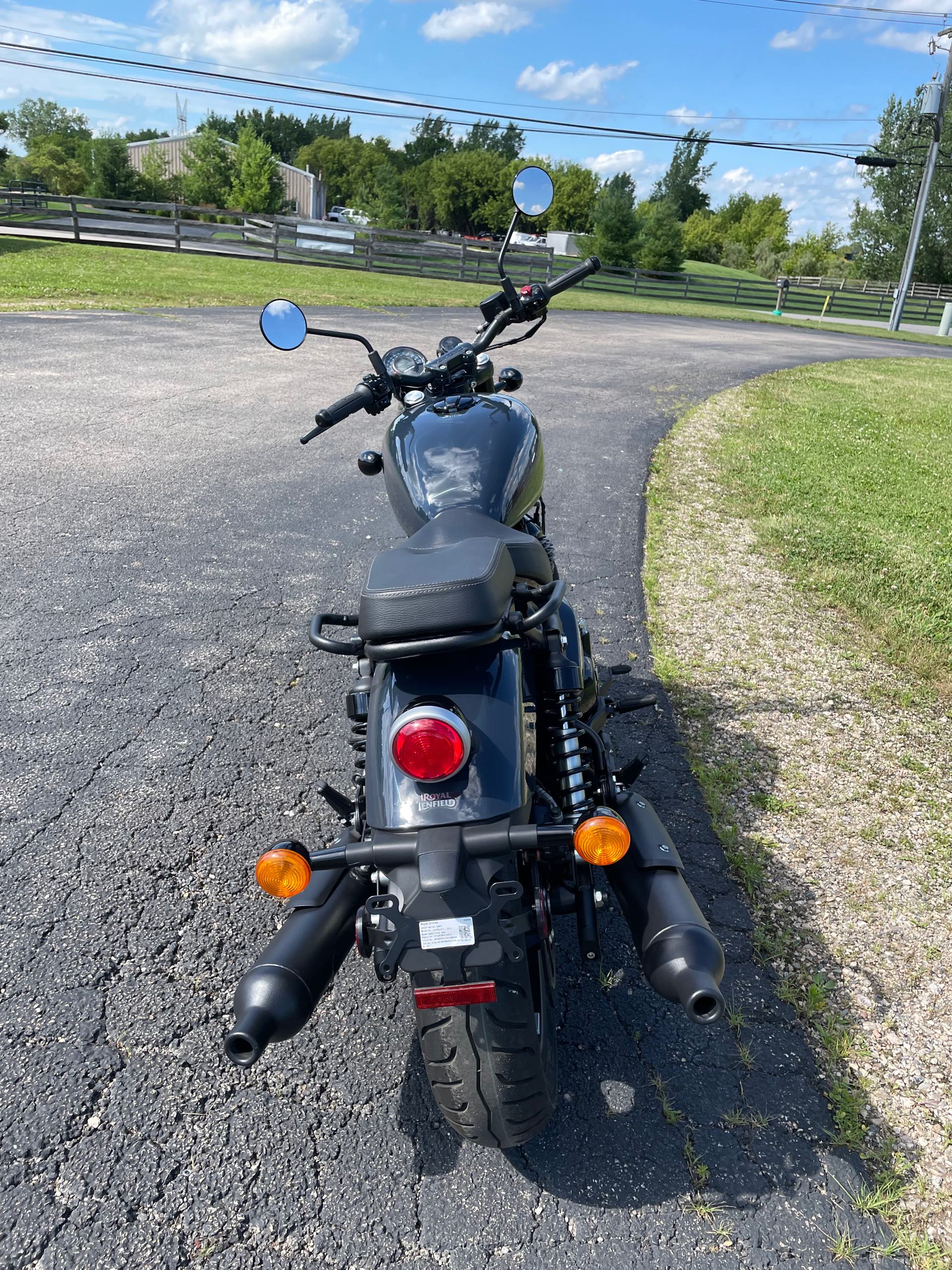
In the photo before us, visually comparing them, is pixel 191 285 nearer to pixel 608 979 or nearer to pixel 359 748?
pixel 359 748

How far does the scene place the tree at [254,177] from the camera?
5253 centimetres

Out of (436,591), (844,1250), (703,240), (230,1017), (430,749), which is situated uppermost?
(703,240)

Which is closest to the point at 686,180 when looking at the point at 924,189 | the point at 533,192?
the point at 924,189

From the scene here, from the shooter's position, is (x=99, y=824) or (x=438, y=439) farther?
(x=99, y=824)

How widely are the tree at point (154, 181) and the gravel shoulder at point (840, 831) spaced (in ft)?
204

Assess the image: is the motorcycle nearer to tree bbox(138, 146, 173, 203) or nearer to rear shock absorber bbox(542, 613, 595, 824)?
rear shock absorber bbox(542, 613, 595, 824)

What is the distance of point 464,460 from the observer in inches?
98.6

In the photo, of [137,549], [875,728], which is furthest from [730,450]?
[137,549]

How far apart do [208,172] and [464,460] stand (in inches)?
2594

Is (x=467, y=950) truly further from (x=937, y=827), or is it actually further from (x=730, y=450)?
(x=730, y=450)

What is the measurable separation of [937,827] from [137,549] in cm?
446

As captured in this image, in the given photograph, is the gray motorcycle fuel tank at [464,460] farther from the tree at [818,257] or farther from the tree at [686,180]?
the tree at [686,180]

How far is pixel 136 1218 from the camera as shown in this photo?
5.95 ft

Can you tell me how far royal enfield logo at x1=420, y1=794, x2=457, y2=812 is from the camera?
5.75 ft
